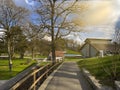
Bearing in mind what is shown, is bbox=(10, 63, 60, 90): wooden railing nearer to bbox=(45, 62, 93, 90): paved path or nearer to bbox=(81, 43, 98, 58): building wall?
bbox=(45, 62, 93, 90): paved path

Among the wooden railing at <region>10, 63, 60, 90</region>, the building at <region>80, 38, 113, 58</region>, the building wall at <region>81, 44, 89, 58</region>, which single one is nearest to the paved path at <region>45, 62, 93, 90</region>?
the wooden railing at <region>10, 63, 60, 90</region>

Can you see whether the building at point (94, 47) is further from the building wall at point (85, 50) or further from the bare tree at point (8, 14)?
the bare tree at point (8, 14)

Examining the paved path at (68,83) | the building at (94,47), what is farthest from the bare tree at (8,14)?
the building at (94,47)

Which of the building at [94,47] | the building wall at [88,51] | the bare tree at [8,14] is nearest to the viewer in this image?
the bare tree at [8,14]

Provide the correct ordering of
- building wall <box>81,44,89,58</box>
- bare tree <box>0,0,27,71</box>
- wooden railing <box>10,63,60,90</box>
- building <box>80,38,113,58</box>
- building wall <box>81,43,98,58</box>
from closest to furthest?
wooden railing <box>10,63,60,90</box>
bare tree <box>0,0,27,71</box>
building <box>80,38,113,58</box>
building wall <box>81,43,98,58</box>
building wall <box>81,44,89,58</box>

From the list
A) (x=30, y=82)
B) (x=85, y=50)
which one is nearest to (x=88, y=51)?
(x=85, y=50)

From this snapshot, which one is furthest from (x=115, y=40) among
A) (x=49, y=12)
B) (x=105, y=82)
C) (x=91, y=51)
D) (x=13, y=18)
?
(x=91, y=51)

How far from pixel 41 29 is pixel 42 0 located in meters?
3.27

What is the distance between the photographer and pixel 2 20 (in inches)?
1742

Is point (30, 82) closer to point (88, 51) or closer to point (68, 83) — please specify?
point (68, 83)

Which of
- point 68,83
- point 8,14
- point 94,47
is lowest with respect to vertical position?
point 68,83

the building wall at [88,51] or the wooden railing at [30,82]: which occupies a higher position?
the building wall at [88,51]

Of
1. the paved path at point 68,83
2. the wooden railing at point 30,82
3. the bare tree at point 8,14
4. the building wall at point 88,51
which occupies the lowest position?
the paved path at point 68,83

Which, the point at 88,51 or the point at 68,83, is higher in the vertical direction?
the point at 88,51
